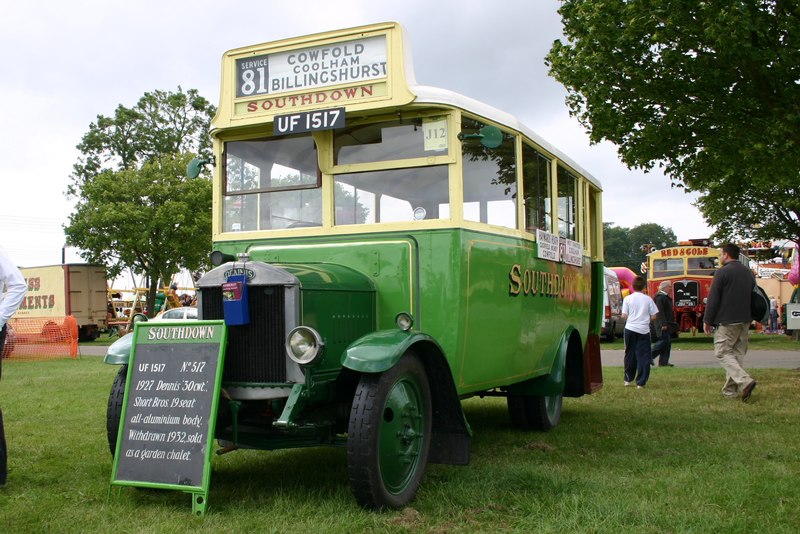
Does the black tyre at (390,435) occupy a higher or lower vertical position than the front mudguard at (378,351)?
lower

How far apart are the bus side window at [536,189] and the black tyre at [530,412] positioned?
1.64 meters

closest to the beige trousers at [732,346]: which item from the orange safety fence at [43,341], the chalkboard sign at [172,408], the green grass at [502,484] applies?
the green grass at [502,484]

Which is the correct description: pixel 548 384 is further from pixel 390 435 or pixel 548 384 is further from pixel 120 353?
pixel 120 353

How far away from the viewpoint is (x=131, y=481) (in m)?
4.50

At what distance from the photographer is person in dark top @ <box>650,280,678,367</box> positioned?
537 inches

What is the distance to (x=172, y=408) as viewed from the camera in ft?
15.1

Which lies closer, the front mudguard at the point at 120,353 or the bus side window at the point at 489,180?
the front mudguard at the point at 120,353

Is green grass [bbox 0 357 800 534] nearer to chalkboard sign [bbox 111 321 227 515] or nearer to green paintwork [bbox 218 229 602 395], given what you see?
chalkboard sign [bbox 111 321 227 515]

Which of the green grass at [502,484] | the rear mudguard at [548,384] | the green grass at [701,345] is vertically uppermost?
the rear mudguard at [548,384]

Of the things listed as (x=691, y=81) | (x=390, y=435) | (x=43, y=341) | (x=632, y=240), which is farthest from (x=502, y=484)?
(x=632, y=240)

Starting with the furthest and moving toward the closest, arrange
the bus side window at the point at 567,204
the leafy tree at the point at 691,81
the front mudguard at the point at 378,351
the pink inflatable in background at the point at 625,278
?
the pink inflatable in background at the point at 625,278 < the leafy tree at the point at 691,81 < the bus side window at the point at 567,204 < the front mudguard at the point at 378,351

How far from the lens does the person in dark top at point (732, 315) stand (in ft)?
31.1

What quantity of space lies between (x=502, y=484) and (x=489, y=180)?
7.53ft

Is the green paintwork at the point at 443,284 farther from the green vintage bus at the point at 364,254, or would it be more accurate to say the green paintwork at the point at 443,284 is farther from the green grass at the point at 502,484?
the green grass at the point at 502,484
